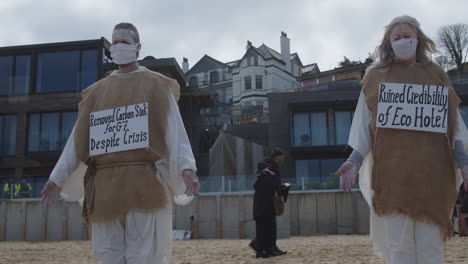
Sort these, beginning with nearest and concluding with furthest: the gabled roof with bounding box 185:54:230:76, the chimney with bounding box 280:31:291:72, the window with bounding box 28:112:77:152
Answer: the window with bounding box 28:112:77:152 → the chimney with bounding box 280:31:291:72 → the gabled roof with bounding box 185:54:230:76

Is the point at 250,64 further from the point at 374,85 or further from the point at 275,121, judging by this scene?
the point at 374,85

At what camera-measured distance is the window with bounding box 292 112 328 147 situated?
31656 mm

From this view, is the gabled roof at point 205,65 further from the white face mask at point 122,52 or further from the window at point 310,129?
the white face mask at point 122,52

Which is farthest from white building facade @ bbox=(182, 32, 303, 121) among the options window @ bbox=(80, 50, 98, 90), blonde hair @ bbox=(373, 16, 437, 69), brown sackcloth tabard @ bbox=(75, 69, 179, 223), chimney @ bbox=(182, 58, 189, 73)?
brown sackcloth tabard @ bbox=(75, 69, 179, 223)

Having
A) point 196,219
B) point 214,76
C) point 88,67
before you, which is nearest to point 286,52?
point 214,76

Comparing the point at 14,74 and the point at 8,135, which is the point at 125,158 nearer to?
the point at 8,135

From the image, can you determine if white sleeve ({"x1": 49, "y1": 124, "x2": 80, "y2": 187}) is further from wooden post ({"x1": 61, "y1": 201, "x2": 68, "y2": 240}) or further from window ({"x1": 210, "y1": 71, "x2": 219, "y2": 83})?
window ({"x1": 210, "y1": 71, "x2": 219, "y2": 83})

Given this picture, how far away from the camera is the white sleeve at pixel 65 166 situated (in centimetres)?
364

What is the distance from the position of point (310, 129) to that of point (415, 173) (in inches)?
1141

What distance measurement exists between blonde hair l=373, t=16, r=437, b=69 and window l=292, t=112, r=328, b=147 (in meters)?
27.9

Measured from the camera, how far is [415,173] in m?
3.37

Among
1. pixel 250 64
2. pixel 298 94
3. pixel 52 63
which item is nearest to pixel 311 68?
pixel 250 64

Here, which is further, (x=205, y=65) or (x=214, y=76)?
(x=205, y=65)

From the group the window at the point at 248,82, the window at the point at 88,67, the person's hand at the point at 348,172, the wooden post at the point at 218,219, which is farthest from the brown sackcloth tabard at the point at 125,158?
the window at the point at 248,82
